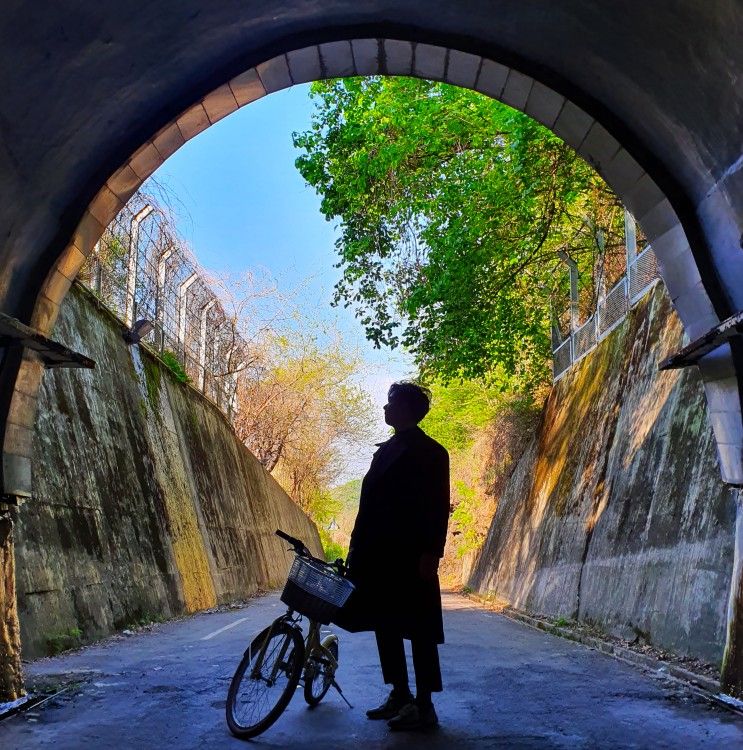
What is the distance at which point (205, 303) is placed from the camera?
23219mm

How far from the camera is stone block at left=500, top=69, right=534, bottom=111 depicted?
223 inches

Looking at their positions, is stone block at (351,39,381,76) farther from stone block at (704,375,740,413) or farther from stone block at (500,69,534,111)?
stone block at (704,375,740,413)

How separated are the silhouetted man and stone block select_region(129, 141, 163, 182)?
2695 mm

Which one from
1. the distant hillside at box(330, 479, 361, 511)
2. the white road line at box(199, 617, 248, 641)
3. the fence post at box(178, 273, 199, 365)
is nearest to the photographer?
the white road line at box(199, 617, 248, 641)

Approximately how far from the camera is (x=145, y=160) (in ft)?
19.2

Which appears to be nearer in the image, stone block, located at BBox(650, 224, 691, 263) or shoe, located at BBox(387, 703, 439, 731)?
shoe, located at BBox(387, 703, 439, 731)

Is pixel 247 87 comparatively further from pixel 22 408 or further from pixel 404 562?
pixel 404 562

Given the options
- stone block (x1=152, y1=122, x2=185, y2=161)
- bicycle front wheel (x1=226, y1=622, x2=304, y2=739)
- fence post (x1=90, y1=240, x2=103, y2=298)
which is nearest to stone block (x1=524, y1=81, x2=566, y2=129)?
stone block (x1=152, y1=122, x2=185, y2=161)

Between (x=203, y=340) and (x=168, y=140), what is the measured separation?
60.7 ft

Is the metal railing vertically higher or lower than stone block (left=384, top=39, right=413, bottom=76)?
higher

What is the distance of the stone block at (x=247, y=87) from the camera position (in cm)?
561

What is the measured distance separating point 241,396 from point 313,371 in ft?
17.6

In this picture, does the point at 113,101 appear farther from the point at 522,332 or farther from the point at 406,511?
the point at 522,332

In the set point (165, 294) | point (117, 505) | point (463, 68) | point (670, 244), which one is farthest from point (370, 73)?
point (165, 294)
